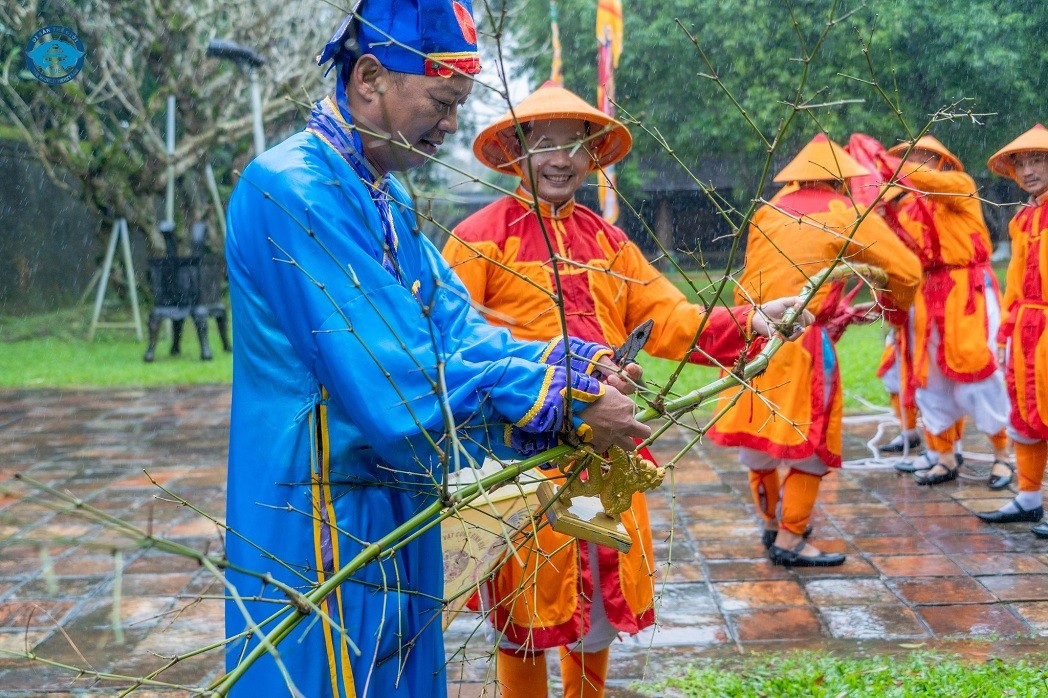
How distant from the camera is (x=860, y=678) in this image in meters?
3.96

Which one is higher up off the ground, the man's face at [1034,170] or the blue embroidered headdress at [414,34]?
the blue embroidered headdress at [414,34]

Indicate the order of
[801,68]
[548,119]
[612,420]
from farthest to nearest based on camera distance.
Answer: [801,68], [548,119], [612,420]

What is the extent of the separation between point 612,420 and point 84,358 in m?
13.2

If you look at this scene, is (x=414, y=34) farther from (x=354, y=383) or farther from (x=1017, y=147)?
(x=1017, y=147)

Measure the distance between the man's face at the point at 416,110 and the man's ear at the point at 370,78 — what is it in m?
0.01

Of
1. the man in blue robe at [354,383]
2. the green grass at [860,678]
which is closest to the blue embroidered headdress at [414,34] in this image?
the man in blue robe at [354,383]

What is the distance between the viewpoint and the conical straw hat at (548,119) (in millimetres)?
3422

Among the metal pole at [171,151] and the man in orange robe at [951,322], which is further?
the metal pole at [171,151]

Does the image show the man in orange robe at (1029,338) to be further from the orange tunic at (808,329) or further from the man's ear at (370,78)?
the man's ear at (370,78)

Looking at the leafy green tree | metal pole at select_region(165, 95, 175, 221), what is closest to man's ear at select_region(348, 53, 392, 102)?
the leafy green tree

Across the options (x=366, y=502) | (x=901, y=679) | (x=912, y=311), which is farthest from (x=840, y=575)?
(x=366, y=502)

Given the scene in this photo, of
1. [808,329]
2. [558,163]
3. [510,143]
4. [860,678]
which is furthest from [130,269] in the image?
[860,678]

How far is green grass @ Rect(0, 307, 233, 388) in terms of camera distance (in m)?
12.0

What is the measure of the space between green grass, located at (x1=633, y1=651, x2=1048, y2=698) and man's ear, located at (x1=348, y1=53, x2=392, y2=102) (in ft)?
8.45
